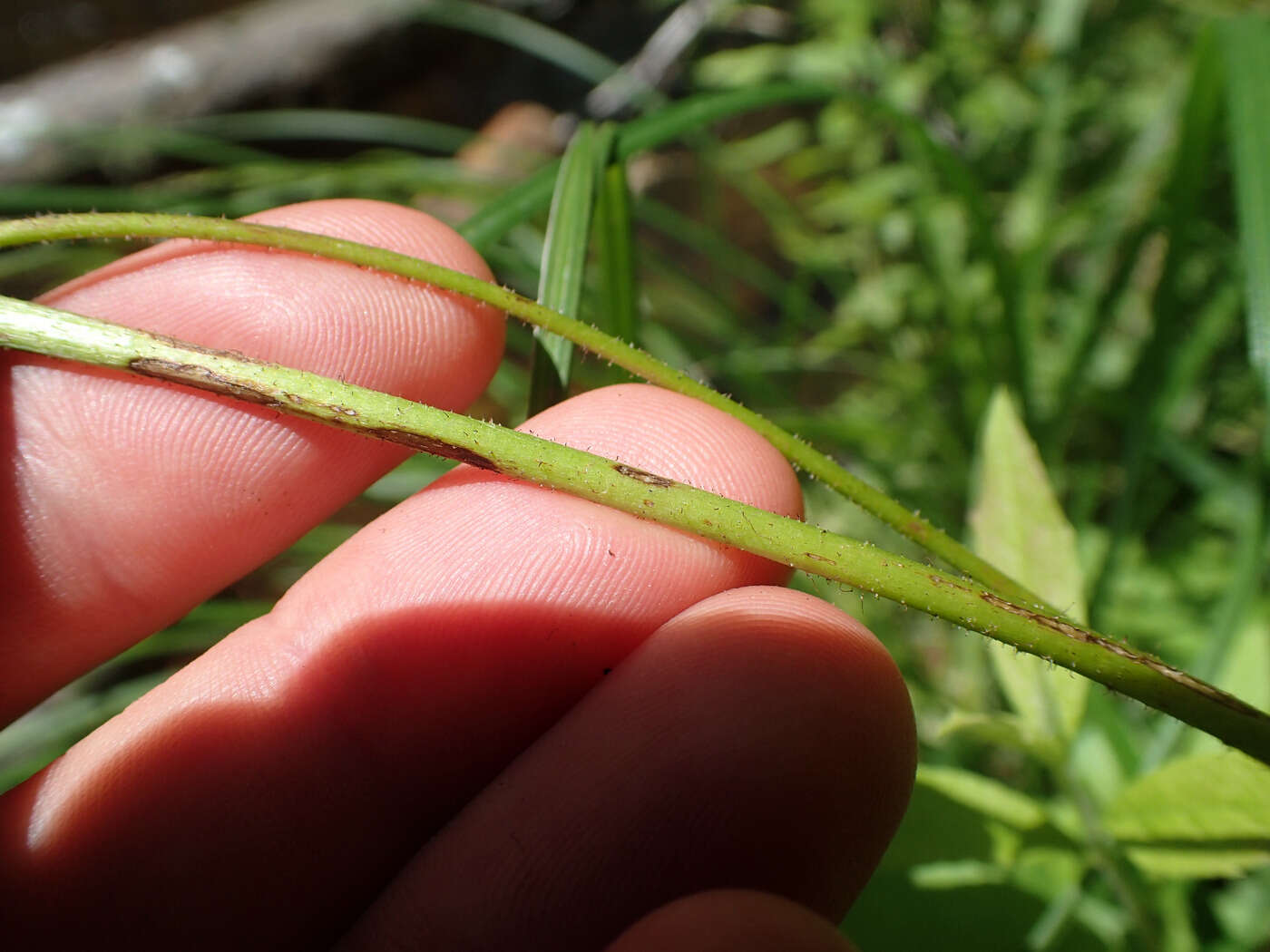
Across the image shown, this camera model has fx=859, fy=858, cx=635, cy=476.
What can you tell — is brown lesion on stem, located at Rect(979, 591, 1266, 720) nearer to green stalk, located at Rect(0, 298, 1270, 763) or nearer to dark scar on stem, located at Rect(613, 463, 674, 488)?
green stalk, located at Rect(0, 298, 1270, 763)

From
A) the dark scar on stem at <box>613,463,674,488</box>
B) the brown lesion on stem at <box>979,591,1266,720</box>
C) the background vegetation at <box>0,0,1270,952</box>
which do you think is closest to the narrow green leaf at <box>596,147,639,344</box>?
the background vegetation at <box>0,0,1270,952</box>

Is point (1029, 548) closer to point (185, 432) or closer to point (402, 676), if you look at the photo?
point (402, 676)

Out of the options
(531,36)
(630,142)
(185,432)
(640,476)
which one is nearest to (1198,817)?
(640,476)

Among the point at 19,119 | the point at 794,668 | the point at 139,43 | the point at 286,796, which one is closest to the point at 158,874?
the point at 286,796

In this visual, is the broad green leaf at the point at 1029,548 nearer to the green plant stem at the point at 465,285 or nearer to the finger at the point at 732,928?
the green plant stem at the point at 465,285

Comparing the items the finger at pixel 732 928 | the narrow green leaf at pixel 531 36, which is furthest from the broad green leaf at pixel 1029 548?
the narrow green leaf at pixel 531 36
